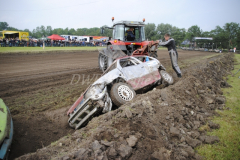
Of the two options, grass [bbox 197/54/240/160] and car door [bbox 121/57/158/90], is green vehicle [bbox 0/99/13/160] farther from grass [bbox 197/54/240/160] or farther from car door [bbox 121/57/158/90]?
grass [bbox 197/54/240/160]

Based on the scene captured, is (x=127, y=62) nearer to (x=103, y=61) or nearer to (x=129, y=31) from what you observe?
(x=129, y=31)

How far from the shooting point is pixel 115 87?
16.3ft

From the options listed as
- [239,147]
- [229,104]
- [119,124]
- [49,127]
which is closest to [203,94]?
[229,104]

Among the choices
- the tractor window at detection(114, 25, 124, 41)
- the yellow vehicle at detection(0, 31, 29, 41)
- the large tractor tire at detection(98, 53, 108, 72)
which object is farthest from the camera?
the yellow vehicle at detection(0, 31, 29, 41)

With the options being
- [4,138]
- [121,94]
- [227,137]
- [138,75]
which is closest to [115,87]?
[121,94]

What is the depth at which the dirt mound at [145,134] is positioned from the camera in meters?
2.71

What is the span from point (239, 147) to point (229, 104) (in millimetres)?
2629

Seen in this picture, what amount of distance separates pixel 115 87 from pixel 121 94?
0.26 metres

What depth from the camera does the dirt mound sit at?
2711mm

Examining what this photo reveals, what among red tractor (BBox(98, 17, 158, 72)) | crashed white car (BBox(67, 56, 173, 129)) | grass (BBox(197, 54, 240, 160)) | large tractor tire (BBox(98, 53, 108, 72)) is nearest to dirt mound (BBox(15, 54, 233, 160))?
grass (BBox(197, 54, 240, 160))

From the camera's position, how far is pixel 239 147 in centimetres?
349

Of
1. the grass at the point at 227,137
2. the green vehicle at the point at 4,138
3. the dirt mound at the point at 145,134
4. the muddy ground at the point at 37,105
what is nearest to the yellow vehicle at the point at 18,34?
the muddy ground at the point at 37,105

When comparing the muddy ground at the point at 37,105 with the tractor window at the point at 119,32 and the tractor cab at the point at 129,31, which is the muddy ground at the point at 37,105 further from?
the tractor cab at the point at 129,31

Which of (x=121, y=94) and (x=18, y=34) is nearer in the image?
(x=121, y=94)
